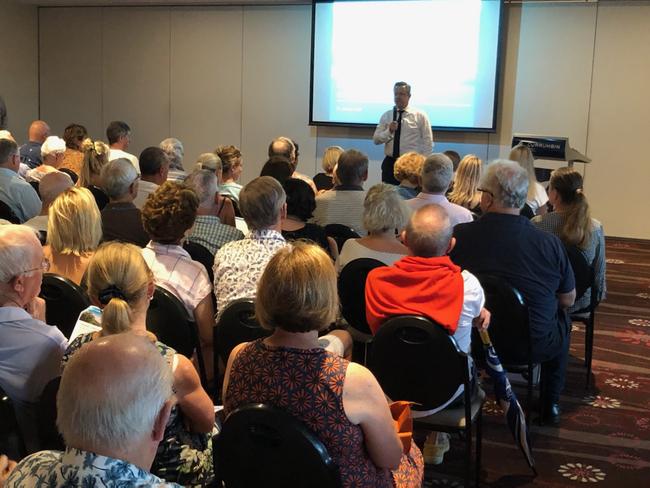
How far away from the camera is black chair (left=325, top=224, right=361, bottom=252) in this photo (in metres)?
4.58

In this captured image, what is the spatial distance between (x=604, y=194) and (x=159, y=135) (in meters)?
6.97

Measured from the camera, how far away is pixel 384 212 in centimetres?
362

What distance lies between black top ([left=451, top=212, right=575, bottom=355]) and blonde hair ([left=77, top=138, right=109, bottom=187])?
10.4 ft

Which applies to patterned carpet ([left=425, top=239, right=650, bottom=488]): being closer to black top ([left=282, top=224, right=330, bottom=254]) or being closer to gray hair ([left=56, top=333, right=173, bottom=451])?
black top ([left=282, top=224, right=330, bottom=254])

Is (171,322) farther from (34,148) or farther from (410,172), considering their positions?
(34,148)

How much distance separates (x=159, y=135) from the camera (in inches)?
476

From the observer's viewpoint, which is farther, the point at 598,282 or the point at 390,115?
the point at 390,115

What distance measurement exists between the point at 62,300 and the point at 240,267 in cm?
76

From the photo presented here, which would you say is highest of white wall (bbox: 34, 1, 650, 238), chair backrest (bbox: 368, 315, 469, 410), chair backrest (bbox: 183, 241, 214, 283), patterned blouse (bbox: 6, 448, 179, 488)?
white wall (bbox: 34, 1, 650, 238)

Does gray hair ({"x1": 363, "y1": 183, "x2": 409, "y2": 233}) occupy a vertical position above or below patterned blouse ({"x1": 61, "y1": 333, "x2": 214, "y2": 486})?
above

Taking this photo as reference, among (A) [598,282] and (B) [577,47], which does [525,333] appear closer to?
(A) [598,282]

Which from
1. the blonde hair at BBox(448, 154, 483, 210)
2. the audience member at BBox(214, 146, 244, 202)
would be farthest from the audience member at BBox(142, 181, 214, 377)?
the blonde hair at BBox(448, 154, 483, 210)

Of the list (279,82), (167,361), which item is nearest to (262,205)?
(167,361)

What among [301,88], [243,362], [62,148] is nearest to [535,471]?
[243,362]
